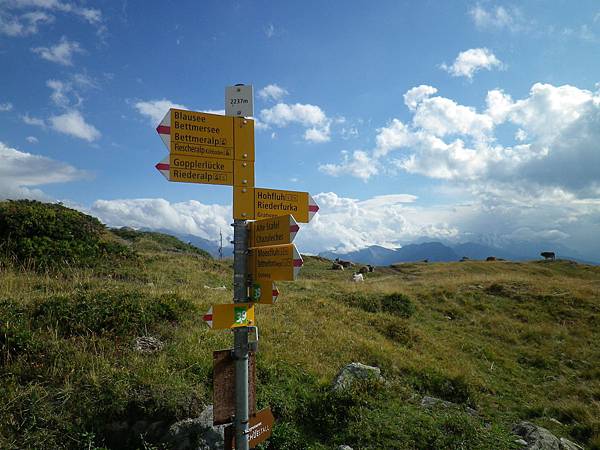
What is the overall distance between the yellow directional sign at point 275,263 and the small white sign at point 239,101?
1.36 m

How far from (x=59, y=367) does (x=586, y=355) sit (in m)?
15.1

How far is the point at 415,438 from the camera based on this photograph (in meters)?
5.40

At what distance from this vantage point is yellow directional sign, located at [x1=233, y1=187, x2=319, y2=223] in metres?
3.45

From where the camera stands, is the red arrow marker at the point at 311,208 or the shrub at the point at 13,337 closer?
the red arrow marker at the point at 311,208

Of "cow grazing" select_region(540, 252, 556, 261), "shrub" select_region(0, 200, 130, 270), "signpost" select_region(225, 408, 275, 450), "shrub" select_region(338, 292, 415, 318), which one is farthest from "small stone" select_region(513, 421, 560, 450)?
"cow grazing" select_region(540, 252, 556, 261)

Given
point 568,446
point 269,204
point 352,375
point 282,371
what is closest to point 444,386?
point 568,446

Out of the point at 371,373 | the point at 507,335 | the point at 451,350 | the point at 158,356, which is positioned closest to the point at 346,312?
the point at 451,350

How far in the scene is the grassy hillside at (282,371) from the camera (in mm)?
4887

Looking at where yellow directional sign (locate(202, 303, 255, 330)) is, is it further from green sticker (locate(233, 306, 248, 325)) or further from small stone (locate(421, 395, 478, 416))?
small stone (locate(421, 395, 478, 416))

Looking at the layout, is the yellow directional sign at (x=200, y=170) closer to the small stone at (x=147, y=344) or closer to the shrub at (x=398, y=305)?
the small stone at (x=147, y=344)

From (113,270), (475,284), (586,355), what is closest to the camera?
(586,355)

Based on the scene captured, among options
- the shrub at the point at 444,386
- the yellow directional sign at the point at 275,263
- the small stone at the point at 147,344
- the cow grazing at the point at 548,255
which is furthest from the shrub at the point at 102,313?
the cow grazing at the point at 548,255

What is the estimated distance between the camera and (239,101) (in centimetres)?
354

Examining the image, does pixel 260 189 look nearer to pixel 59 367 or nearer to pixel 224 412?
pixel 224 412
